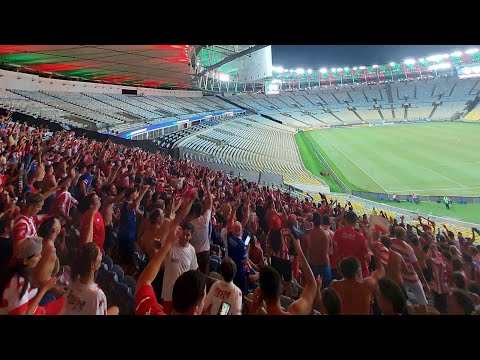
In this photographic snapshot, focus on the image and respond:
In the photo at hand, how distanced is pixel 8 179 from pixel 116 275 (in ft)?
6.21

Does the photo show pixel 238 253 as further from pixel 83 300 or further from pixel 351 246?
pixel 83 300

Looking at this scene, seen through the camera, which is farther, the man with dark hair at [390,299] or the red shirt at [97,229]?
the red shirt at [97,229]

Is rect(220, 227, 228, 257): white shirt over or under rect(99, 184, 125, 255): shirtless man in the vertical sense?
under

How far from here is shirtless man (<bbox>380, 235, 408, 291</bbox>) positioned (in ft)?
9.23

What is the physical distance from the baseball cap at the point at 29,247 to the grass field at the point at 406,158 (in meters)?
3.68

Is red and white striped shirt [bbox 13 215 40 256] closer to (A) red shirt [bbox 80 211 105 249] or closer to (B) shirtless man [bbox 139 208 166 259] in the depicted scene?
(A) red shirt [bbox 80 211 105 249]

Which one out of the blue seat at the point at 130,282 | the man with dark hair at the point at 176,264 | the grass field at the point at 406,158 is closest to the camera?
the man with dark hair at the point at 176,264

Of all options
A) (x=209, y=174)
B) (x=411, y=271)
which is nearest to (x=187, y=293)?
(x=411, y=271)

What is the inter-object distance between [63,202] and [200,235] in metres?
1.53

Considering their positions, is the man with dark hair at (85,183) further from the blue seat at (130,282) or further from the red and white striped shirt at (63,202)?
the blue seat at (130,282)

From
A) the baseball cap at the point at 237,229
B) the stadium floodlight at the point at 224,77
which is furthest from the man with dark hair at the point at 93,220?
the stadium floodlight at the point at 224,77

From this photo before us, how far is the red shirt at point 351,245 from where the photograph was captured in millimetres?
2938

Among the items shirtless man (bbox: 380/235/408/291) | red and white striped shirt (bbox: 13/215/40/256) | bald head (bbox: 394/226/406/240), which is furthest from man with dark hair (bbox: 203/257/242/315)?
bald head (bbox: 394/226/406/240)
